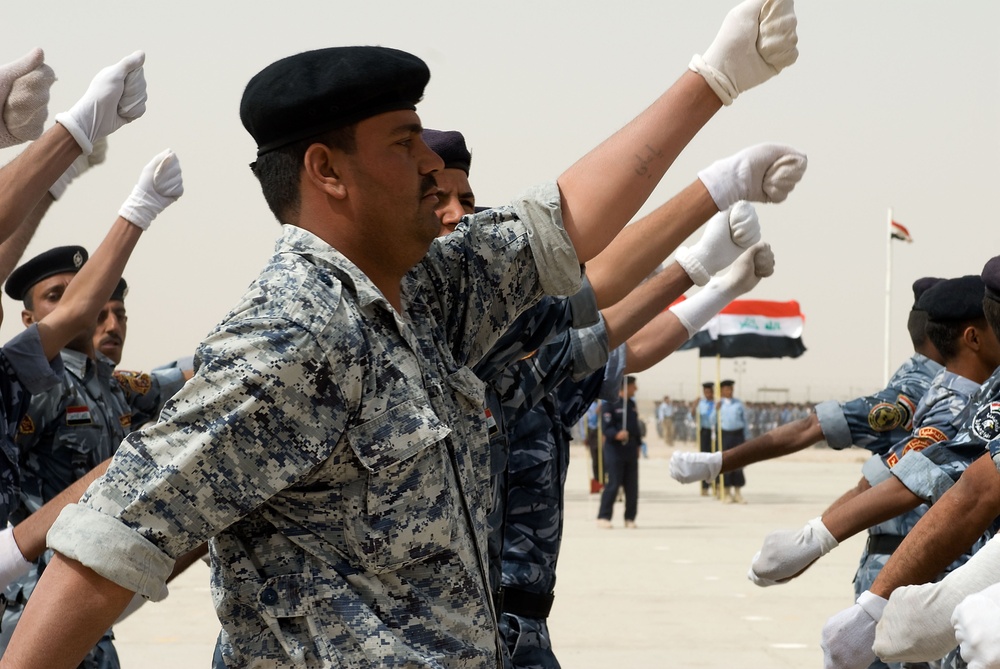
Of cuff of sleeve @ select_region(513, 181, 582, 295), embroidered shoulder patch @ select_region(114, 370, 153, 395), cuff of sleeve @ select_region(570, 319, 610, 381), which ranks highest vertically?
cuff of sleeve @ select_region(513, 181, 582, 295)

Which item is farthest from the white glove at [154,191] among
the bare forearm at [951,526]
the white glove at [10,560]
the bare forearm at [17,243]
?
the bare forearm at [951,526]

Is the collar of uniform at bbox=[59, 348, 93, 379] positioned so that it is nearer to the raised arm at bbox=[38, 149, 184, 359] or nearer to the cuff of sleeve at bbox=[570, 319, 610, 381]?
the raised arm at bbox=[38, 149, 184, 359]

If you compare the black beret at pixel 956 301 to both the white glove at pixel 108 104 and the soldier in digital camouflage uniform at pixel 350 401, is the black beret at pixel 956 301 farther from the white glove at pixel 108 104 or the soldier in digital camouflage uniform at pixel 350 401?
the white glove at pixel 108 104

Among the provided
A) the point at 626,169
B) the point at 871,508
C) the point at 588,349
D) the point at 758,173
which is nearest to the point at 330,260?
the point at 626,169

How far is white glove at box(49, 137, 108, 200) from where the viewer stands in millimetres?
4645

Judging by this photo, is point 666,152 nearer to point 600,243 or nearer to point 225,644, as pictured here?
point 600,243

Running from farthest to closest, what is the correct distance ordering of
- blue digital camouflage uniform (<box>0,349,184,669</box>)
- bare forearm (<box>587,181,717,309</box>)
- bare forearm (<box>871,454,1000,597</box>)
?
1. blue digital camouflage uniform (<box>0,349,184,669</box>)
2. bare forearm (<box>871,454,1000,597</box>)
3. bare forearm (<box>587,181,717,309</box>)

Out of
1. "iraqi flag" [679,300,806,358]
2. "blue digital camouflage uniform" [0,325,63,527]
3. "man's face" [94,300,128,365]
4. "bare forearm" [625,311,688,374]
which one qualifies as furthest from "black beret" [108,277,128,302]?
"iraqi flag" [679,300,806,358]

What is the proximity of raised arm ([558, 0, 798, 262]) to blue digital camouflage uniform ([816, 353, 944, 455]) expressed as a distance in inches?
114

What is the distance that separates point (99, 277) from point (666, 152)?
265cm

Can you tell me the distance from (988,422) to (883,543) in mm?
1859

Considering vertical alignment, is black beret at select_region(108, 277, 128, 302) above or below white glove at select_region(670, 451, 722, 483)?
above

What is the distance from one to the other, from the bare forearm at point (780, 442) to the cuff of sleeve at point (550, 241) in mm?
3120

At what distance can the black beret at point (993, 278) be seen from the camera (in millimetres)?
3334
